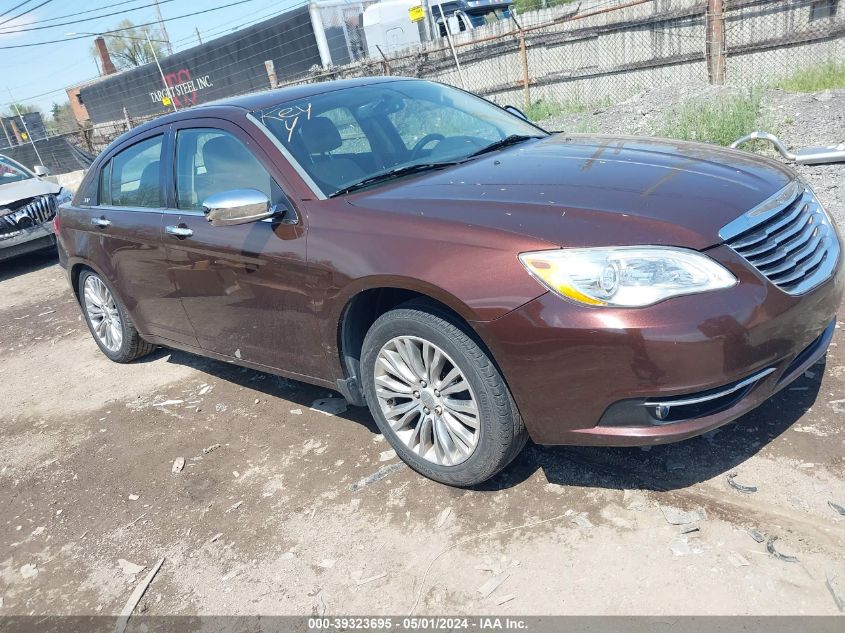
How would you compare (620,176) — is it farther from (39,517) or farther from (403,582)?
(39,517)

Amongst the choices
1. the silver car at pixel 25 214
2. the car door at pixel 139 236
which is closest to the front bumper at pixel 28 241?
the silver car at pixel 25 214

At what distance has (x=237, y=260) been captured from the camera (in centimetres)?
369

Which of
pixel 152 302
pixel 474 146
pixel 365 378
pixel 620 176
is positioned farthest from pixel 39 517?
pixel 620 176

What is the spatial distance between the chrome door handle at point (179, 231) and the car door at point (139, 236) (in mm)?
143

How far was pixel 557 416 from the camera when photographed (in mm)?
2703

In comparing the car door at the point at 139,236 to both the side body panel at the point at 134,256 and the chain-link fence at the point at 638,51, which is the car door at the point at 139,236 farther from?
the chain-link fence at the point at 638,51

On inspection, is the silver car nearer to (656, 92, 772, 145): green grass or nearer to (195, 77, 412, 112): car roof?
(195, 77, 412, 112): car roof

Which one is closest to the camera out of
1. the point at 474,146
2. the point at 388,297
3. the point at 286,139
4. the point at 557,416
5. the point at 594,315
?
the point at 594,315

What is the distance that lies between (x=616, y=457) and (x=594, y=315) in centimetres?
102

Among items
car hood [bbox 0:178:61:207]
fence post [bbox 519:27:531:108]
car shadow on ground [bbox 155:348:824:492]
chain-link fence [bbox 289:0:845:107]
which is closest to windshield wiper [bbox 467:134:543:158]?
car shadow on ground [bbox 155:348:824:492]

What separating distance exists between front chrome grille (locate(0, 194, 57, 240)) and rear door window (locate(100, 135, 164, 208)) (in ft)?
18.2

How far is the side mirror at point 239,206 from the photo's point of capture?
3.33 metres

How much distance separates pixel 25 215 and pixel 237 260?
299 inches

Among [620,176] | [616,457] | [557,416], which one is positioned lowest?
[616,457]
